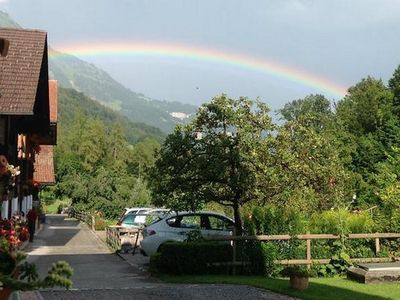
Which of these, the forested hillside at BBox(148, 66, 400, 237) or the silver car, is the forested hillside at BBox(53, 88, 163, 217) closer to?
the silver car

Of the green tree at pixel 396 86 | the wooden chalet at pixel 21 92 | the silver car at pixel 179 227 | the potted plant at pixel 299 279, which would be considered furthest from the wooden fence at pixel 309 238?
the green tree at pixel 396 86

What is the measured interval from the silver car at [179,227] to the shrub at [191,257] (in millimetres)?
2562

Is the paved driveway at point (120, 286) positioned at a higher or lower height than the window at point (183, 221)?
lower

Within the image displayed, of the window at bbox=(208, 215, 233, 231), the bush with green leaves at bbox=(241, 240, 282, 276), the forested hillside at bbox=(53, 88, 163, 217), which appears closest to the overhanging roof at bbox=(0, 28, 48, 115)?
the forested hillside at bbox=(53, 88, 163, 217)

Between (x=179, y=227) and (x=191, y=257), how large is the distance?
3.06 metres

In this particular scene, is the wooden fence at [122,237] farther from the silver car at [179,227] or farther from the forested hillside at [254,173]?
the forested hillside at [254,173]

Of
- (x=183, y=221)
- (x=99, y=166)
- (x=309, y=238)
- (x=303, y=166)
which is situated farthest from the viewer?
(x=99, y=166)

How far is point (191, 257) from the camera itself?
14180mm

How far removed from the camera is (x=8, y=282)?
385cm

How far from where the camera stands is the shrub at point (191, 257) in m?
14.1

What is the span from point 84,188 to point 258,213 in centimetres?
4179

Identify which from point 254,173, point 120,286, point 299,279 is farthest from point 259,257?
point 120,286

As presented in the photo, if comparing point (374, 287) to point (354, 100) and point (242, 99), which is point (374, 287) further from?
point (354, 100)

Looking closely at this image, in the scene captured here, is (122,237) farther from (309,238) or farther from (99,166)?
(99,166)
